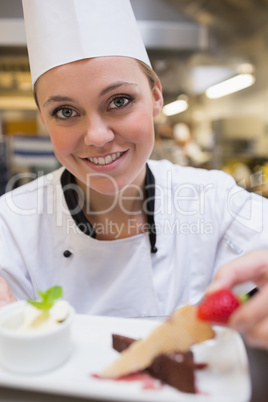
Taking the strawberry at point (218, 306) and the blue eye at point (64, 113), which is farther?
the blue eye at point (64, 113)

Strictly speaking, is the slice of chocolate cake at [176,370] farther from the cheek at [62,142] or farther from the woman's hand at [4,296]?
the cheek at [62,142]

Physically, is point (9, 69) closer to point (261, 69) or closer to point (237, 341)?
point (261, 69)

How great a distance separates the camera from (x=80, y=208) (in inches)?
48.5

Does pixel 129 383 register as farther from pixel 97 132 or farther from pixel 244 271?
pixel 97 132

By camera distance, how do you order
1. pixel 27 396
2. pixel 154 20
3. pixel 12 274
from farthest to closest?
pixel 154 20, pixel 12 274, pixel 27 396

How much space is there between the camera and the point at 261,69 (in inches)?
221

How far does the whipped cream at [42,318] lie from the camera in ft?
2.19

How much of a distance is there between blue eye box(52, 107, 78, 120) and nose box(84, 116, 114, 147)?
6 centimetres

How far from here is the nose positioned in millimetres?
906

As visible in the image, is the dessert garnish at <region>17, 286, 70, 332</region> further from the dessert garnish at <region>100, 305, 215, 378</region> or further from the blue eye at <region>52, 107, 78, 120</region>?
the blue eye at <region>52, 107, 78, 120</region>

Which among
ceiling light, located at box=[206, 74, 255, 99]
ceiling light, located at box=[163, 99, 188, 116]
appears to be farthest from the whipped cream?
ceiling light, located at box=[163, 99, 188, 116]

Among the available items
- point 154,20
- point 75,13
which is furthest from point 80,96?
point 154,20

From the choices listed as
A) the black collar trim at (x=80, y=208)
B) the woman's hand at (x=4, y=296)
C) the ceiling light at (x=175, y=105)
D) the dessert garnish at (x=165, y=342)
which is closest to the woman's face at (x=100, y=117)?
the black collar trim at (x=80, y=208)

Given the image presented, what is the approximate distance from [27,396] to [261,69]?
594 centimetres
